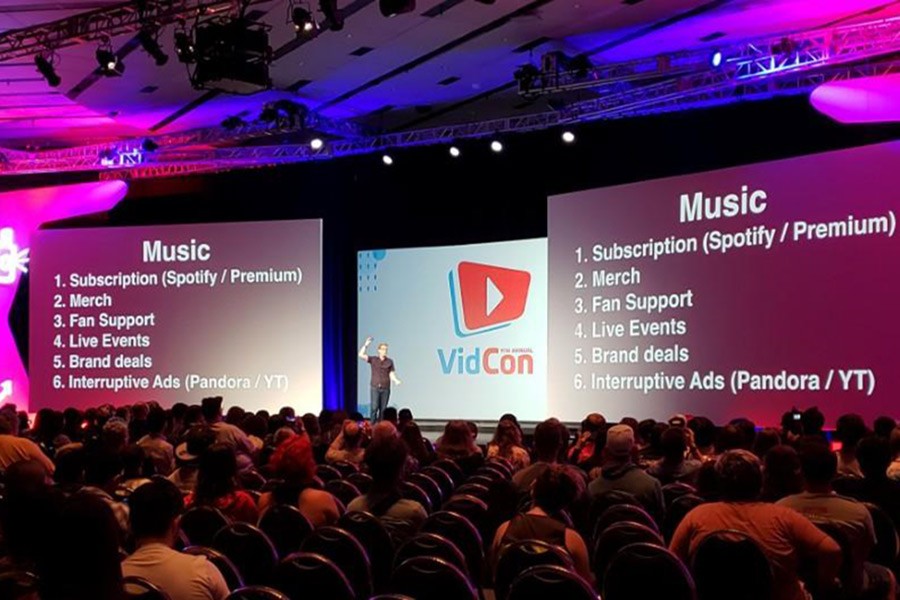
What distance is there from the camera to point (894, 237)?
37.3 feet

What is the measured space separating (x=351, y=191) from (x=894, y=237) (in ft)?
32.3

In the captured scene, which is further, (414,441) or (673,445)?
(414,441)

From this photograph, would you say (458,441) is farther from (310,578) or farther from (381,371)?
(381,371)

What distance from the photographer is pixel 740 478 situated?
4.12m

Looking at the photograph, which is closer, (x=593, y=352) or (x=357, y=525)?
(x=357, y=525)

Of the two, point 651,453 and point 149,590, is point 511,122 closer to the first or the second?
point 651,453

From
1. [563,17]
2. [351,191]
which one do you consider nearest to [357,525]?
[563,17]

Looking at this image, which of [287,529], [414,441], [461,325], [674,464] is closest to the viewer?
[287,529]

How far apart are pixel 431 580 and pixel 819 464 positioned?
1983 millimetres

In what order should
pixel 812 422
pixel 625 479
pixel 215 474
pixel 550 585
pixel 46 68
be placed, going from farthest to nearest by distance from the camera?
pixel 46 68, pixel 812 422, pixel 625 479, pixel 215 474, pixel 550 585

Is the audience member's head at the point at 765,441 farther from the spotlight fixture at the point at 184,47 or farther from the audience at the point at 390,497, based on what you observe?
the spotlight fixture at the point at 184,47

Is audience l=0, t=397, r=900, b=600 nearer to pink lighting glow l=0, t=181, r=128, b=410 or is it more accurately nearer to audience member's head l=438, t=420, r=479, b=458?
audience member's head l=438, t=420, r=479, b=458

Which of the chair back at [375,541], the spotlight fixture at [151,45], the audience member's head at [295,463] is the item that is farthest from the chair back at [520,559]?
the spotlight fixture at [151,45]

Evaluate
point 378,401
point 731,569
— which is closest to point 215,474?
point 731,569
